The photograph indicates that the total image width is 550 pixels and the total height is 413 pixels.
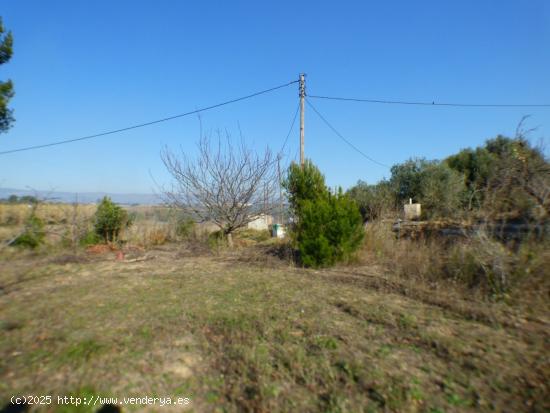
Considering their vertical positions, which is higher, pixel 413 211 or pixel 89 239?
pixel 413 211

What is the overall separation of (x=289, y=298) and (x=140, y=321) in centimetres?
228

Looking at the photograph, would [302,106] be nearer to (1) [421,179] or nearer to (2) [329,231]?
(2) [329,231]

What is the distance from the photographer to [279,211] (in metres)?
13.5

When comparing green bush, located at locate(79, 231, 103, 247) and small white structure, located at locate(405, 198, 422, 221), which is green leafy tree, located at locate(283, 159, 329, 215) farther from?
small white structure, located at locate(405, 198, 422, 221)

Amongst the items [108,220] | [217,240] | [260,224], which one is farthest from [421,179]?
[108,220]

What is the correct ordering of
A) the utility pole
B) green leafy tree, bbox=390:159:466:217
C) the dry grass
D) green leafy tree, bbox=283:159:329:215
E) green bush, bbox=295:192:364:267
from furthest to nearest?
green leafy tree, bbox=390:159:466:217, the utility pole, green leafy tree, bbox=283:159:329:215, green bush, bbox=295:192:364:267, the dry grass

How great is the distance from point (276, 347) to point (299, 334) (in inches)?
17.7

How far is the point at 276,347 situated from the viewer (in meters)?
3.79

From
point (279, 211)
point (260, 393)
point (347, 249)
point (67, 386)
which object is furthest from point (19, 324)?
point (279, 211)

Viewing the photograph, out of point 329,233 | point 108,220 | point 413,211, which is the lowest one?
point 329,233

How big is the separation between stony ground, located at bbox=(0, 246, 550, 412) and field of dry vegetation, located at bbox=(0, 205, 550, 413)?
0.7 inches

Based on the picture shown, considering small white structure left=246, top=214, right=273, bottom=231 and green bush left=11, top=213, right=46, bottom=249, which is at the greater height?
small white structure left=246, top=214, right=273, bottom=231

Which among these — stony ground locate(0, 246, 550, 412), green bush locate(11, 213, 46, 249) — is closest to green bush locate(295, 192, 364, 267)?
stony ground locate(0, 246, 550, 412)

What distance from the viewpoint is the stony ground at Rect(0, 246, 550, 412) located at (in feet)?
9.49
